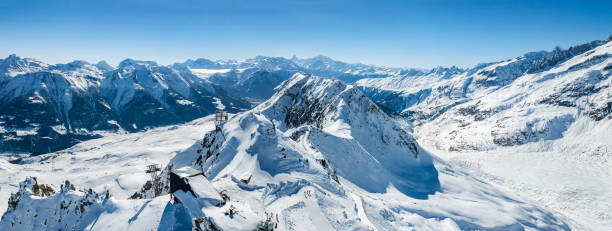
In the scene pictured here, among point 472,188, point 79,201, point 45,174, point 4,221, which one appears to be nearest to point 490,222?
point 472,188

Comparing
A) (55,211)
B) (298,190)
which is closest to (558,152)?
(298,190)

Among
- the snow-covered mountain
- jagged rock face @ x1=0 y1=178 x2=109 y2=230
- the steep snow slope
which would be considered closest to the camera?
the snow-covered mountain

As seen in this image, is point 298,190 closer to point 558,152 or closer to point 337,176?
point 337,176

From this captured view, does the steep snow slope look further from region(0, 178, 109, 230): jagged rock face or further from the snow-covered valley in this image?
region(0, 178, 109, 230): jagged rock face

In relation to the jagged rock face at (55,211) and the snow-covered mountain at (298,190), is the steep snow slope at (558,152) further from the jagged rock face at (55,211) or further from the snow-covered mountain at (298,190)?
the jagged rock face at (55,211)

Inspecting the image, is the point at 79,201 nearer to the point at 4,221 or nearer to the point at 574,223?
the point at 4,221

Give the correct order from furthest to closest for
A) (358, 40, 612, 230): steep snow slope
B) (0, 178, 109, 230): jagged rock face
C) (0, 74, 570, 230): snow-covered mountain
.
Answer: (358, 40, 612, 230): steep snow slope → (0, 178, 109, 230): jagged rock face → (0, 74, 570, 230): snow-covered mountain

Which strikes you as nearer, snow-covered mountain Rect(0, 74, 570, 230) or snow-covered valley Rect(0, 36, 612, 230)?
snow-covered mountain Rect(0, 74, 570, 230)

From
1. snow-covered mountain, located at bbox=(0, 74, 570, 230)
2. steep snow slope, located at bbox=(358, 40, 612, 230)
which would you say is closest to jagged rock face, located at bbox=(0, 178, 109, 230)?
snow-covered mountain, located at bbox=(0, 74, 570, 230)
